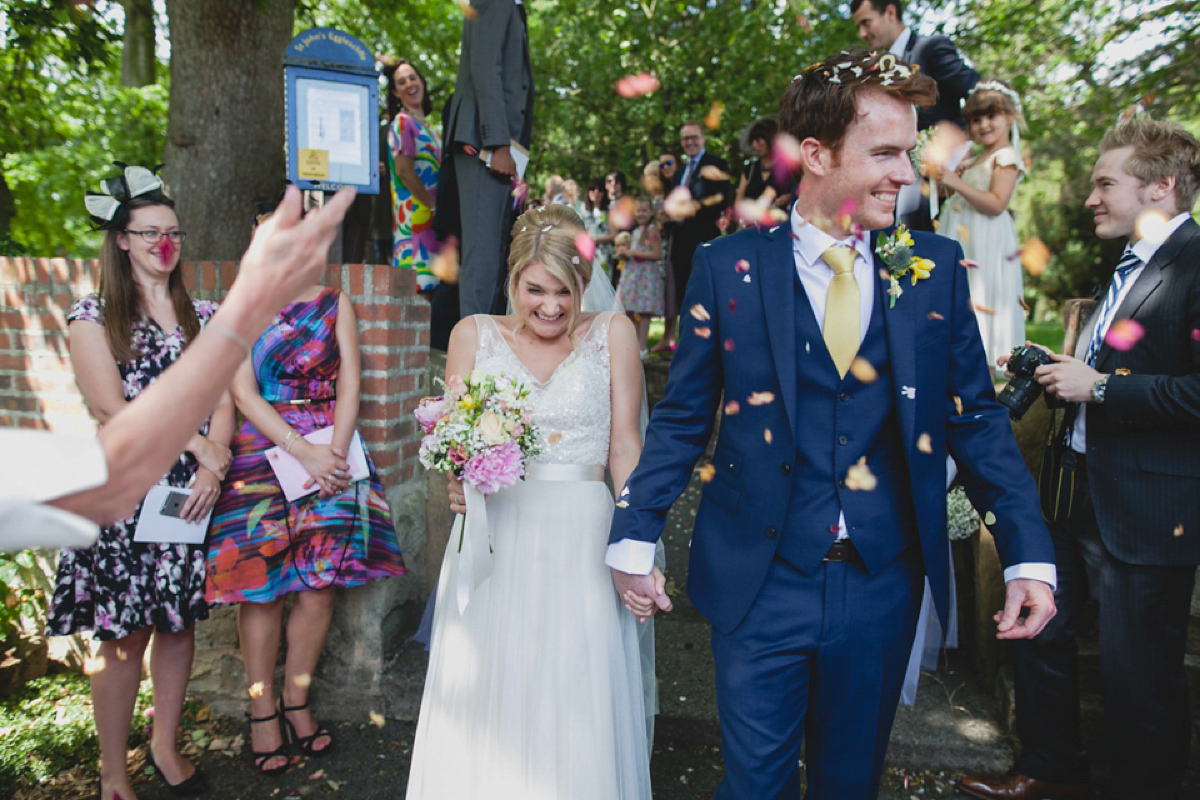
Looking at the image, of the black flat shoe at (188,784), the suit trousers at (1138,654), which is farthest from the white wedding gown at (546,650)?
the suit trousers at (1138,654)

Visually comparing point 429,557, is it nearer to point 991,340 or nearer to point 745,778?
point 745,778

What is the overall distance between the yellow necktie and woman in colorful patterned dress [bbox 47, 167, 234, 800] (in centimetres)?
253

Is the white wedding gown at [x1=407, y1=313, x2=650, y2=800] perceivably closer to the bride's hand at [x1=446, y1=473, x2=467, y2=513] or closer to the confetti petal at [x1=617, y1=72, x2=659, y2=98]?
the bride's hand at [x1=446, y1=473, x2=467, y2=513]

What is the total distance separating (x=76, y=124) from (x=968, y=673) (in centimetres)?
1695

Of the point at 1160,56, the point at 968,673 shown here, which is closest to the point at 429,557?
the point at 968,673

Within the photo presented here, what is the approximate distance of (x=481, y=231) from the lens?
14.7ft

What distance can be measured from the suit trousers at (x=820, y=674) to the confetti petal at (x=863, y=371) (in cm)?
49

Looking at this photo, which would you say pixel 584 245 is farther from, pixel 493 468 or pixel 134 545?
pixel 134 545

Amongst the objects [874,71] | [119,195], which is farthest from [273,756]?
[874,71]

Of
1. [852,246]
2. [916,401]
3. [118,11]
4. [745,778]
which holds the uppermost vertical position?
[118,11]

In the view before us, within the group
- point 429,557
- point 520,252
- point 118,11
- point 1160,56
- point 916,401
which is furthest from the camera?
point 1160,56

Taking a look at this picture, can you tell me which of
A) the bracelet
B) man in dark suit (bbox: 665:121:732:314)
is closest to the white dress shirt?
the bracelet

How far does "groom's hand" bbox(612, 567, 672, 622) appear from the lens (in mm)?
2145

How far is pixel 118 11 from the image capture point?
25.3ft
